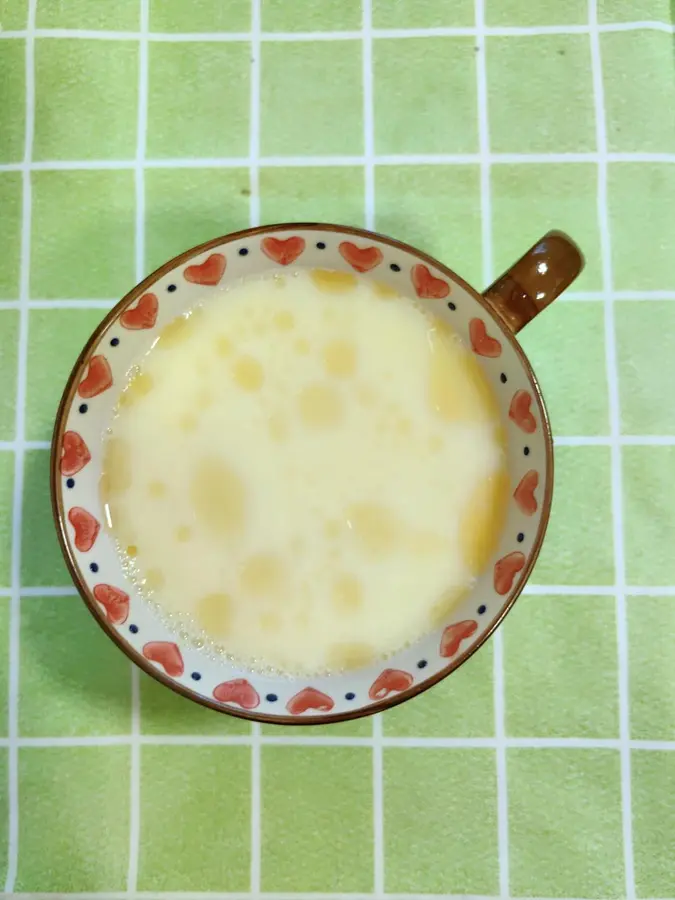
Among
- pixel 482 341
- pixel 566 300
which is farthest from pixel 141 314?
pixel 566 300

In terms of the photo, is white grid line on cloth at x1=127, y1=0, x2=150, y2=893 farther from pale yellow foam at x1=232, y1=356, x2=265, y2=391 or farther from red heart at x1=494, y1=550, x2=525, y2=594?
red heart at x1=494, y1=550, x2=525, y2=594

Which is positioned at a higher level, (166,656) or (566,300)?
(566,300)

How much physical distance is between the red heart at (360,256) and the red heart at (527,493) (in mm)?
199

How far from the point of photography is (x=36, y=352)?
0.77 m

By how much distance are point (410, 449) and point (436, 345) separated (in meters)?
0.08

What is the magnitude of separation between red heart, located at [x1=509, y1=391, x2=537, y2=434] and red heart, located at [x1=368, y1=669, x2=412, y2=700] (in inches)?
8.1

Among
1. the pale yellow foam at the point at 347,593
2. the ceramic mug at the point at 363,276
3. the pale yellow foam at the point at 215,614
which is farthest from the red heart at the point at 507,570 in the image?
the pale yellow foam at the point at 215,614

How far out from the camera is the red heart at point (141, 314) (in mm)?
662

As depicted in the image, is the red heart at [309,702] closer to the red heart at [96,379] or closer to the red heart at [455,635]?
the red heart at [455,635]

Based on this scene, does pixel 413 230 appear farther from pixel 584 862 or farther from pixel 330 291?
pixel 584 862

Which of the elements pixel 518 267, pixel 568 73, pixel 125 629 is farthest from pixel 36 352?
pixel 568 73

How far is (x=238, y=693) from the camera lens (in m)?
0.67

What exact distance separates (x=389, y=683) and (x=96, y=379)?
32cm

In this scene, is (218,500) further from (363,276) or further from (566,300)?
(566,300)
